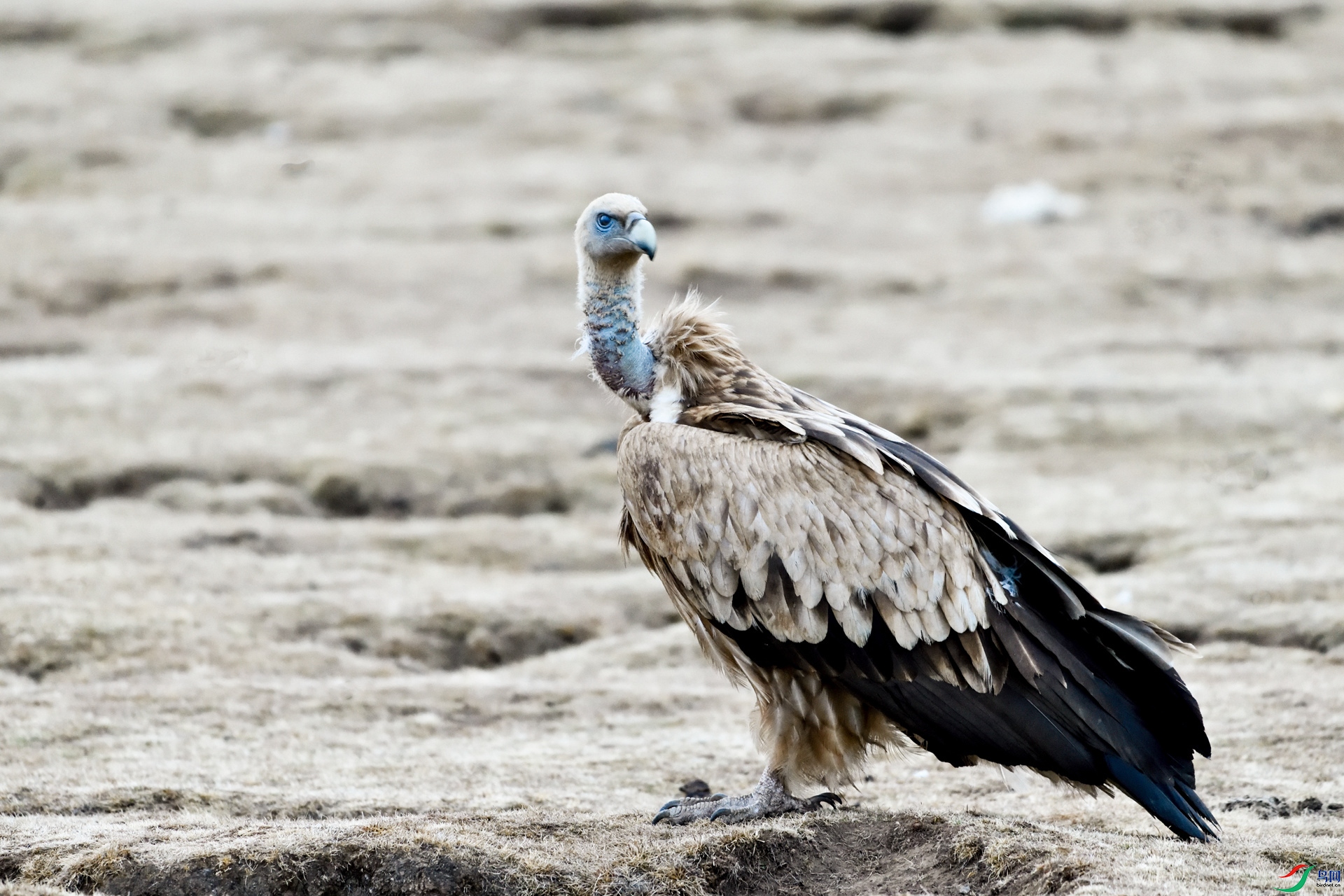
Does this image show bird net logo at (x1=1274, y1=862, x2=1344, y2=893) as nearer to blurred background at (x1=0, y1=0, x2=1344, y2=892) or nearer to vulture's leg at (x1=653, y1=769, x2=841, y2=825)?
blurred background at (x1=0, y1=0, x2=1344, y2=892)

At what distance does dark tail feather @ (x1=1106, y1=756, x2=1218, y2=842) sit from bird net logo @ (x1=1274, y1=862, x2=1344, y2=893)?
0.34m

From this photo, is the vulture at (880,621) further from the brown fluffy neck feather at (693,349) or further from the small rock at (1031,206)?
the small rock at (1031,206)

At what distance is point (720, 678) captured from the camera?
33.9 ft

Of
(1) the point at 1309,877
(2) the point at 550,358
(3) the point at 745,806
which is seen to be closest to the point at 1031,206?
(2) the point at 550,358

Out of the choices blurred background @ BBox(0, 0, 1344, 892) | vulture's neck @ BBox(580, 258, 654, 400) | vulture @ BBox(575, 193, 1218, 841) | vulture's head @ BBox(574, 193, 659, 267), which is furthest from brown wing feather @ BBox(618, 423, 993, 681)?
vulture's head @ BBox(574, 193, 659, 267)

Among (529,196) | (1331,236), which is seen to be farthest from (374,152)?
(1331,236)

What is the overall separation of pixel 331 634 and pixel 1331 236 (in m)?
17.3

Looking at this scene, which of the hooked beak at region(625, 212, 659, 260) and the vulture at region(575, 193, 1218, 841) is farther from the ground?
the hooked beak at region(625, 212, 659, 260)

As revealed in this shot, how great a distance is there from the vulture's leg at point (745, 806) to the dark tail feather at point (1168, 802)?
4.71 ft

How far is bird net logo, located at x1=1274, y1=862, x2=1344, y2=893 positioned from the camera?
611 cm

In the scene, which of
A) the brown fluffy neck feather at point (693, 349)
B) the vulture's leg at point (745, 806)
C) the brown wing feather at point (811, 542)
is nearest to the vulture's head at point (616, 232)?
the brown fluffy neck feather at point (693, 349)

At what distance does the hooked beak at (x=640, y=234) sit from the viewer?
25.5 feet

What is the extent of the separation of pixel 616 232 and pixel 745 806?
2.94 metres

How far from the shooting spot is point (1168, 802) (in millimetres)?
6512
